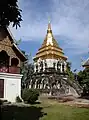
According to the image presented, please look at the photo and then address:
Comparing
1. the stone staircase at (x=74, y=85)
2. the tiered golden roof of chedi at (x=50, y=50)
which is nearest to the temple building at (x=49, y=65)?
the tiered golden roof of chedi at (x=50, y=50)

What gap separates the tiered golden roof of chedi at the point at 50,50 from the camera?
5881 centimetres

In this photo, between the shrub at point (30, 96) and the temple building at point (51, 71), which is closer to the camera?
the shrub at point (30, 96)

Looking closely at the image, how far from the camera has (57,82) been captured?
4962 centimetres

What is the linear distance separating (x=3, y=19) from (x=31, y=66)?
5048 cm

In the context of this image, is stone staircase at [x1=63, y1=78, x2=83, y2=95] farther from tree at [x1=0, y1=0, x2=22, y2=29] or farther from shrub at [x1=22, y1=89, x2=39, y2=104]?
tree at [x1=0, y1=0, x2=22, y2=29]

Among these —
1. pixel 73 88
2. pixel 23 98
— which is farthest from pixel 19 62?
pixel 73 88

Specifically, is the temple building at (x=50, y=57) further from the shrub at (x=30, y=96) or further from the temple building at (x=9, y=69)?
the shrub at (x=30, y=96)

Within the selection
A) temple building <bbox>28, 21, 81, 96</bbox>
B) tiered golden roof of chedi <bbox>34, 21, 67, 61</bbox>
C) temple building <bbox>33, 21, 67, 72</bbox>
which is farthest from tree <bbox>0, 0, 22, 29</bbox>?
tiered golden roof of chedi <bbox>34, 21, 67, 61</bbox>

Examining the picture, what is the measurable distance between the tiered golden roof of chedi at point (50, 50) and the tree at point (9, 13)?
45121mm

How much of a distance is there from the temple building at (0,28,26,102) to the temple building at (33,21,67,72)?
85.2 ft

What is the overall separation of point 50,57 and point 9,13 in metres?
45.5

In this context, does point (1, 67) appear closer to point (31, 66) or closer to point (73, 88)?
point (73, 88)

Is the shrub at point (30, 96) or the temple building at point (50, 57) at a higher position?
the temple building at point (50, 57)

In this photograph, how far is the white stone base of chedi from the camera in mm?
27594
